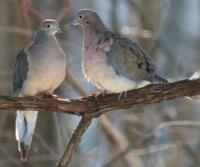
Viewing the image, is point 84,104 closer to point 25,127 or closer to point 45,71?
point 45,71

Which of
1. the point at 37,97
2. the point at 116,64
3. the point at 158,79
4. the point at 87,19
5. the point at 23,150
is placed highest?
the point at 87,19

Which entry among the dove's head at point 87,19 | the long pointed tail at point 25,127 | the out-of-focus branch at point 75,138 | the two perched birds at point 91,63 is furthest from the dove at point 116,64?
the long pointed tail at point 25,127

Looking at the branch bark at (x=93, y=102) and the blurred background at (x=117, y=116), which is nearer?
the branch bark at (x=93, y=102)

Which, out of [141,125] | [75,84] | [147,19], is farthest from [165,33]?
[75,84]

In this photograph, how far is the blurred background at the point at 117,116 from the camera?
7.74 m

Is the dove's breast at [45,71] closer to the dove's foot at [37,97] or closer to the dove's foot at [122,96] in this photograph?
the dove's foot at [37,97]

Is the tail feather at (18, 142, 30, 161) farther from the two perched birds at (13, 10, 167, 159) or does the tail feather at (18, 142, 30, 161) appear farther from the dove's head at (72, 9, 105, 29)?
the dove's head at (72, 9, 105, 29)

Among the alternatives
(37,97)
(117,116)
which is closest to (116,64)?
(37,97)

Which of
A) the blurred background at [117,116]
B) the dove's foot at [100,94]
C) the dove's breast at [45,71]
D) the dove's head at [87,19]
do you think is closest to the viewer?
the dove's foot at [100,94]

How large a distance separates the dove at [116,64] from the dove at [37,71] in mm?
240

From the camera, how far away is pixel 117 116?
8617 mm

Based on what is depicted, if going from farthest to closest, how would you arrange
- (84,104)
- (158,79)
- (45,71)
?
1. (45,71)
2. (158,79)
3. (84,104)

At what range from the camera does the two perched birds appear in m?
5.54

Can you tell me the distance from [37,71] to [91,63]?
45 centimetres
